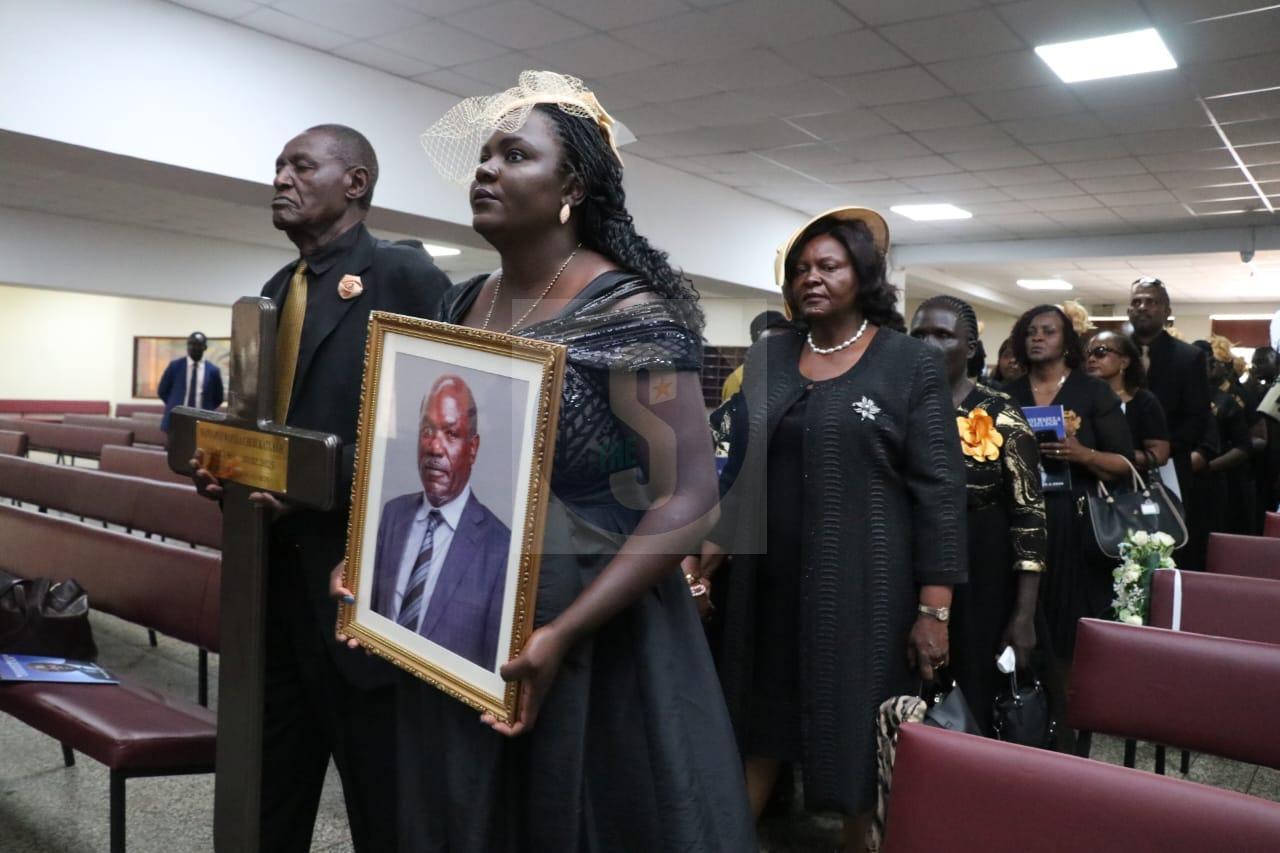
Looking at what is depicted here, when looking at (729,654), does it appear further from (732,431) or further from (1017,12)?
(1017,12)

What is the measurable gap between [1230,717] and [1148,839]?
861mm

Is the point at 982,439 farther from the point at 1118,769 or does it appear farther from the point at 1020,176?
the point at 1020,176

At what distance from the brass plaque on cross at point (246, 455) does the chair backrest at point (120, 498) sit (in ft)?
8.87

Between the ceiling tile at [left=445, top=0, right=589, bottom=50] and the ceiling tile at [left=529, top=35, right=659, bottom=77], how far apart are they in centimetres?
11

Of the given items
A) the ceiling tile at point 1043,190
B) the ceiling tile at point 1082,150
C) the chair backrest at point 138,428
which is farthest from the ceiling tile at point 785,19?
the chair backrest at point 138,428

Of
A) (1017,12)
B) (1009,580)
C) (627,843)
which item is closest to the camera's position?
(627,843)

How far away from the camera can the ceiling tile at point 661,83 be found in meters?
6.38

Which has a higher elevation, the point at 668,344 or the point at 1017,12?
the point at 1017,12

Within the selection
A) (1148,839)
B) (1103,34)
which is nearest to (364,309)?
(1148,839)

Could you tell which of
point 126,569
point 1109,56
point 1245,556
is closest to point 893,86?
point 1109,56

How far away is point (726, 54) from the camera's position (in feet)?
19.9

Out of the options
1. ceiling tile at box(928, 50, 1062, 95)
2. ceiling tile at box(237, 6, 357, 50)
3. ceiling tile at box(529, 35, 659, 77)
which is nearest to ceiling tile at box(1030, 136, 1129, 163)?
ceiling tile at box(928, 50, 1062, 95)

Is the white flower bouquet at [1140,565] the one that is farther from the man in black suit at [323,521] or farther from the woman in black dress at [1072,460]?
the man in black suit at [323,521]

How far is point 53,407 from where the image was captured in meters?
17.3
